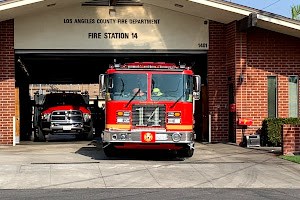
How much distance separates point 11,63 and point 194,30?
21.7ft

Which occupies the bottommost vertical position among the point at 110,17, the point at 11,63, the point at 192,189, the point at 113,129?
the point at 192,189

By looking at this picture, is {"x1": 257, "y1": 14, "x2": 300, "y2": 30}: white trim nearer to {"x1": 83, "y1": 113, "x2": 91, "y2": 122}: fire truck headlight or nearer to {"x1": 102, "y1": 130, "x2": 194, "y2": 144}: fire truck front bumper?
{"x1": 102, "y1": 130, "x2": 194, "y2": 144}: fire truck front bumper

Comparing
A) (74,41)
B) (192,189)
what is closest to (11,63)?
(74,41)

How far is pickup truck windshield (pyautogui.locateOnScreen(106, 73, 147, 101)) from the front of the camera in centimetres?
1535

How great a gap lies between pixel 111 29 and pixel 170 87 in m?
6.67

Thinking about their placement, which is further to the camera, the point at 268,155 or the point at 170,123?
the point at 268,155

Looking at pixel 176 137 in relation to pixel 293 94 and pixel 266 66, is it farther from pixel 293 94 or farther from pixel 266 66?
pixel 293 94

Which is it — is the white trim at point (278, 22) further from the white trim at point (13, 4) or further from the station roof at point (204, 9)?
the white trim at point (13, 4)

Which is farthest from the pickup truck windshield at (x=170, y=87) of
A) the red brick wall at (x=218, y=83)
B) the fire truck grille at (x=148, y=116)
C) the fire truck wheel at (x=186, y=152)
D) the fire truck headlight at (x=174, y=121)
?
the red brick wall at (x=218, y=83)

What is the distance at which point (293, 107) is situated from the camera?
2148cm

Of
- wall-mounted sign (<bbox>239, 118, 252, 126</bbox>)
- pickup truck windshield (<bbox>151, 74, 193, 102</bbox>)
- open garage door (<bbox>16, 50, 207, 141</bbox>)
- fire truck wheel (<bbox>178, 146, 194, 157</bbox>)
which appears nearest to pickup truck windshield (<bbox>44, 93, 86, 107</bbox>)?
open garage door (<bbox>16, 50, 207, 141</bbox>)

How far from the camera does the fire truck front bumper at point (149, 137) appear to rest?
15.0 m

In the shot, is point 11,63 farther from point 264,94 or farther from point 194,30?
point 264,94

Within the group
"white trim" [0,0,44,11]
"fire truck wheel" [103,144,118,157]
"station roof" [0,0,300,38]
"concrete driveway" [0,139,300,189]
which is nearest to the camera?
"concrete driveway" [0,139,300,189]
